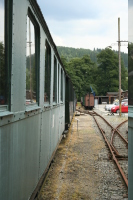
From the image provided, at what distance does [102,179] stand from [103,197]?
1108 mm

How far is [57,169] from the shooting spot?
6922 mm

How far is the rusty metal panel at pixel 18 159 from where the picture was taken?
2326mm

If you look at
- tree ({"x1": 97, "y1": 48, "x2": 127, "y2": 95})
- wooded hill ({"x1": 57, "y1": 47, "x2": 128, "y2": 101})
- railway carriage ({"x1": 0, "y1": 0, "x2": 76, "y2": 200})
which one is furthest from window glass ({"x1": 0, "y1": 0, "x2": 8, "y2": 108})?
tree ({"x1": 97, "y1": 48, "x2": 127, "y2": 95})

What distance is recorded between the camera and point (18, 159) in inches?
112

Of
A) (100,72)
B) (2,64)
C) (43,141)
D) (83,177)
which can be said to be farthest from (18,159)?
(100,72)

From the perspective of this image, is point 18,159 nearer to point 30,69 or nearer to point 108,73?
point 30,69

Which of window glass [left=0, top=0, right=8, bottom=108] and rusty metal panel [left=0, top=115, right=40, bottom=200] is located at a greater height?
window glass [left=0, top=0, right=8, bottom=108]

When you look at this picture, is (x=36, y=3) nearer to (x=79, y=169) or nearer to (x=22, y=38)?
(x=22, y=38)

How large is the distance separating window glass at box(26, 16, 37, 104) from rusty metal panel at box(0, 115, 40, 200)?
284mm

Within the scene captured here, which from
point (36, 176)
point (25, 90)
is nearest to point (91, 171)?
point (36, 176)

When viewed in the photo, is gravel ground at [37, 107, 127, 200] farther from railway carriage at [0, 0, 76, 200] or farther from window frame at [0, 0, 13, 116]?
window frame at [0, 0, 13, 116]

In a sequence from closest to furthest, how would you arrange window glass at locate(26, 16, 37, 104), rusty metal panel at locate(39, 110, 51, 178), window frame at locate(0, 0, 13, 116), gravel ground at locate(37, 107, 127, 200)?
window frame at locate(0, 0, 13, 116) < window glass at locate(26, 16, 37, 104) < rusty metal panel at locate(39, 110, 51, 178) < gravel ground at locate(37, 107, 127, 200)

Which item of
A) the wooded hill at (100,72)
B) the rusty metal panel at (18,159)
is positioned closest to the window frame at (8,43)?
the rusty metal panel at (18,159)

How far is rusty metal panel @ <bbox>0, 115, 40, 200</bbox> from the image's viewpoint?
2.33 meters
